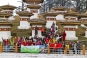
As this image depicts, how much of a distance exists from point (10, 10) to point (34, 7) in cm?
315

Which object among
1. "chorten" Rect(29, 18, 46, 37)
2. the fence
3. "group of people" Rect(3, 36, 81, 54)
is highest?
"chorten" Rect(29, 18, 46, 37)

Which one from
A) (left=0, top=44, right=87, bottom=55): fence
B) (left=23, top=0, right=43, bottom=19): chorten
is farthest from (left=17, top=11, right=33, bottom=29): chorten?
(left=0, top=44, right=87, bottom=55): fence

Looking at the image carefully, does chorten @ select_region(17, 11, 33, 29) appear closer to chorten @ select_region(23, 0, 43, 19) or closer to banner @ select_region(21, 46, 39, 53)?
chorten @ select_region(23, 0, 43, 19)

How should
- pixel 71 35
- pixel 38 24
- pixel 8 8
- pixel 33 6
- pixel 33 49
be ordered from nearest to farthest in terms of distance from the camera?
pixel 33 49 < pixel 38 24 < pixel 71 35 < pixel 33 6 < pixel 8 8

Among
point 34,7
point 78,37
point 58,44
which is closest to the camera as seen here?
point 58,44

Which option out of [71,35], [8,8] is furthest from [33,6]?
[71,35]

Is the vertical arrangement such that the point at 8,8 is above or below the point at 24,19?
above

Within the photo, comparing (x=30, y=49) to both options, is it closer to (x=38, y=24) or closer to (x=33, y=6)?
(x=38, y=24)

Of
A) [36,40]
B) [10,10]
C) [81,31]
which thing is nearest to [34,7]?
[10,10]

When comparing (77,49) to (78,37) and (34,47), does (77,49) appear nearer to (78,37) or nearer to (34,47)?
(34,47)

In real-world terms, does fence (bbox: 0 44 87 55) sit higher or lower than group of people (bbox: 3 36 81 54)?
lower

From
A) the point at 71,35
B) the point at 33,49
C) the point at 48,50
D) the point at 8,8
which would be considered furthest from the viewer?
the point at 8,8

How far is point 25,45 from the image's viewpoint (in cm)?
2044

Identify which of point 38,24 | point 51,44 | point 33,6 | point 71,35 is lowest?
point 71,35
